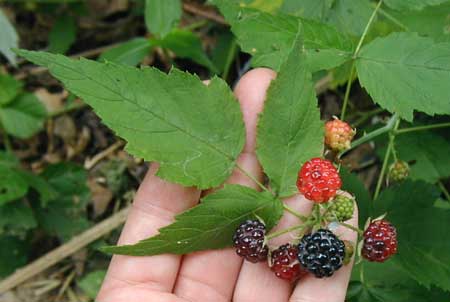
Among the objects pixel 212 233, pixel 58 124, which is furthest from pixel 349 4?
pixel 58 124

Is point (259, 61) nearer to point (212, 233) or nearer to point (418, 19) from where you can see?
point (212, 233)

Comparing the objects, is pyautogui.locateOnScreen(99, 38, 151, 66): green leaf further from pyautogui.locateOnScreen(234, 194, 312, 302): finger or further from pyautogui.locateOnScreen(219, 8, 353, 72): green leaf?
pyautogui.locateOnScreen(234, 194, 312, 302): finger

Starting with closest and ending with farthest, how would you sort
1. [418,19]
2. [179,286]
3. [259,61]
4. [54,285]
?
1. [259,61]
2. [179,286]
3. [418,19]
4. [54,285]

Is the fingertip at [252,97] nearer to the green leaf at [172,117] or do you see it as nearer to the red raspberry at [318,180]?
the green leaf at [172,117]

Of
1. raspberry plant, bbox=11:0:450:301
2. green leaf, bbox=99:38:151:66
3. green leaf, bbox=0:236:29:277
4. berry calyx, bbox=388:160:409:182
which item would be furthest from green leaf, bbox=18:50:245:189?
green leaf, bbox=0:236:29:277

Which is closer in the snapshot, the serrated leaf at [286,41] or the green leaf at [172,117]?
the green leaf at [172,117]

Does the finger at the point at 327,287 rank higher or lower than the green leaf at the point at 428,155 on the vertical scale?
lower

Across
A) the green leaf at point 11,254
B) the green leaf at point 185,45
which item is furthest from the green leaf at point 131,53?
the green leaf at point 11,254

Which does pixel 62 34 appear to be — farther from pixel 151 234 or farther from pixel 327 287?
pixel 327 287
